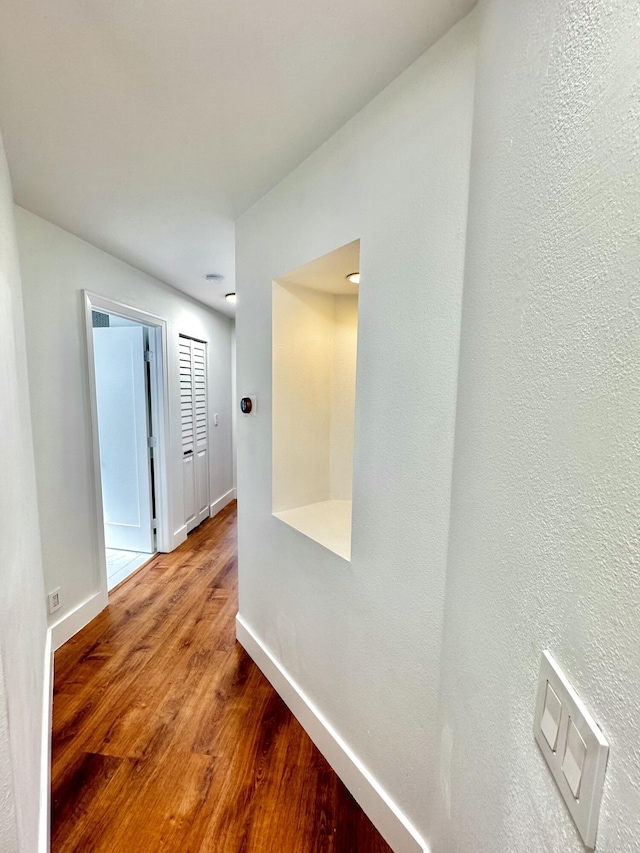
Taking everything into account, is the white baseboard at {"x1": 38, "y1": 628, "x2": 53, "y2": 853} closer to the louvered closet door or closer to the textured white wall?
the textured white wall

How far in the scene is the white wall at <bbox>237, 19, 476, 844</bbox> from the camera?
875mm

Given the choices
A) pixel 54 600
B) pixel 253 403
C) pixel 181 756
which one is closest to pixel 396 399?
pixel 253 403

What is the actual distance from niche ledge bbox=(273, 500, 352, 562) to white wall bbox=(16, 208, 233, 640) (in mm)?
1330

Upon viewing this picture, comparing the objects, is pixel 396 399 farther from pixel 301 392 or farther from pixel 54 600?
pixel 54 600

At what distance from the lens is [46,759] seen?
1.28 metres

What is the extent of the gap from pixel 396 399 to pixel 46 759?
1762mm

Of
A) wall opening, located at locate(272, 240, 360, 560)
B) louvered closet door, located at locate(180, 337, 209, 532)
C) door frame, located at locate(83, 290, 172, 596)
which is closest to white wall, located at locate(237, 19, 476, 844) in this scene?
wall opening, located at locate(272, 240, 360, 560)

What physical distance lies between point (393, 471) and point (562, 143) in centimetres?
76

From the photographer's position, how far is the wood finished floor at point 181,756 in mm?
1148

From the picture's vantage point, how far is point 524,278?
0.59 metres

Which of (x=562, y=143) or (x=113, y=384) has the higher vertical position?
(x=562, y=143)

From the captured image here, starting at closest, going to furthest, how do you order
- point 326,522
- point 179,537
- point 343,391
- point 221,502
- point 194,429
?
point 326,522 → point 343,391 → point 179,537 → point 194,429 → point 221,502

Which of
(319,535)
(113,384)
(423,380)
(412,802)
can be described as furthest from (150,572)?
(423,380)

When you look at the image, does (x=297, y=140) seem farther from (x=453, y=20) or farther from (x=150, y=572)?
(x=150, y=572)
